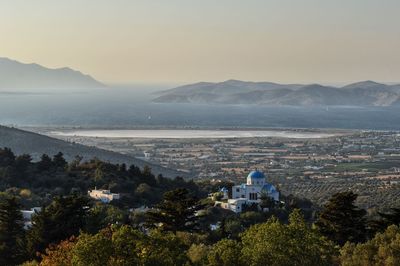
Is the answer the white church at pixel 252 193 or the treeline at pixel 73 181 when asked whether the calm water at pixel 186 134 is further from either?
the white church at pixel 252 193

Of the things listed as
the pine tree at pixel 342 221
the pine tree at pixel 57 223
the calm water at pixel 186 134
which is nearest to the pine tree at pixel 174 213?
the pine tree at pixel 57 223

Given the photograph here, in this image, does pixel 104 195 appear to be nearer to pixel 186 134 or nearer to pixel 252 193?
pixel 252 193

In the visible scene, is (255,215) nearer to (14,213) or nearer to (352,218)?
(352,218)

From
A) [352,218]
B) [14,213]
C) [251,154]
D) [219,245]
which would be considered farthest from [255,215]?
[251,154]

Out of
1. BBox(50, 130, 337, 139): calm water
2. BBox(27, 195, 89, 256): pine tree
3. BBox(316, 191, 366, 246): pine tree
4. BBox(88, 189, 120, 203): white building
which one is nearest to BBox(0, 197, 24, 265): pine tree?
BBox(27, 195, 89, 256): pine tree

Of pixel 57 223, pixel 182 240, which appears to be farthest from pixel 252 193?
pixel 57 223

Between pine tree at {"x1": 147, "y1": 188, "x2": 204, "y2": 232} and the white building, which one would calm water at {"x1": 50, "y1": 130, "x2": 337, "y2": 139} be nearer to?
the white building
